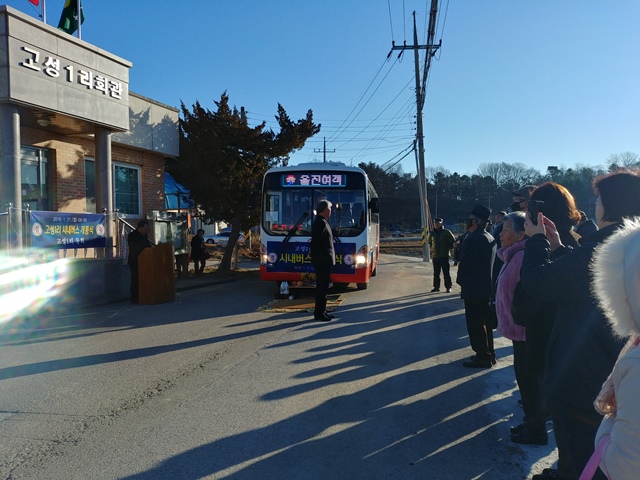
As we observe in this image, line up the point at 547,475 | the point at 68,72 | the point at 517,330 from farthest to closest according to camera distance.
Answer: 1. the point at 68,72
2. the point at 517,330
3. the point at 547,475

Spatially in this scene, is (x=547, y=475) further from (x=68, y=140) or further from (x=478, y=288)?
(x=68, y=140)

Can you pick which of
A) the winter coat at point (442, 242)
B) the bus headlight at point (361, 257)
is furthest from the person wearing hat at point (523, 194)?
the winter coat at point (442, 242)

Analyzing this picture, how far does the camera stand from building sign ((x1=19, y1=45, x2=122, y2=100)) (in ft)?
31.7

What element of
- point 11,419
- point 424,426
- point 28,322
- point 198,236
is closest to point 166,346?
point 11,419

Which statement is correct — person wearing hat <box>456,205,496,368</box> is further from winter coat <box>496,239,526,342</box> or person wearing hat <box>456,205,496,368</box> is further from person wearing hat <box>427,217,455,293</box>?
person wearing hat <box>427,217,455,293</box>

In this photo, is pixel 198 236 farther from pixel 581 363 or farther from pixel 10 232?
pixel 581 363

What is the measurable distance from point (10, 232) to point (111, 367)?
4.75 metres

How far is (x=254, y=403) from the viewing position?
4715 mm

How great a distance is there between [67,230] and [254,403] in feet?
23.2

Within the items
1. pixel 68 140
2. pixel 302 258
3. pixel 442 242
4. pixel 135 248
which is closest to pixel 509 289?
pixel 302 258

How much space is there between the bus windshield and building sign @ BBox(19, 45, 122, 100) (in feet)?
15.5

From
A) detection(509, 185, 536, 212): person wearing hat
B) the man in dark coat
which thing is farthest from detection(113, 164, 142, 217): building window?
detection(509, 185, 536, 212): person wearing hat

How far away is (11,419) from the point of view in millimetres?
4324

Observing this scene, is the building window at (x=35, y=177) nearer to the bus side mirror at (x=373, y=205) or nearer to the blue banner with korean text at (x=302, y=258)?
the blue banner with korean text at (x=302, y=258)
